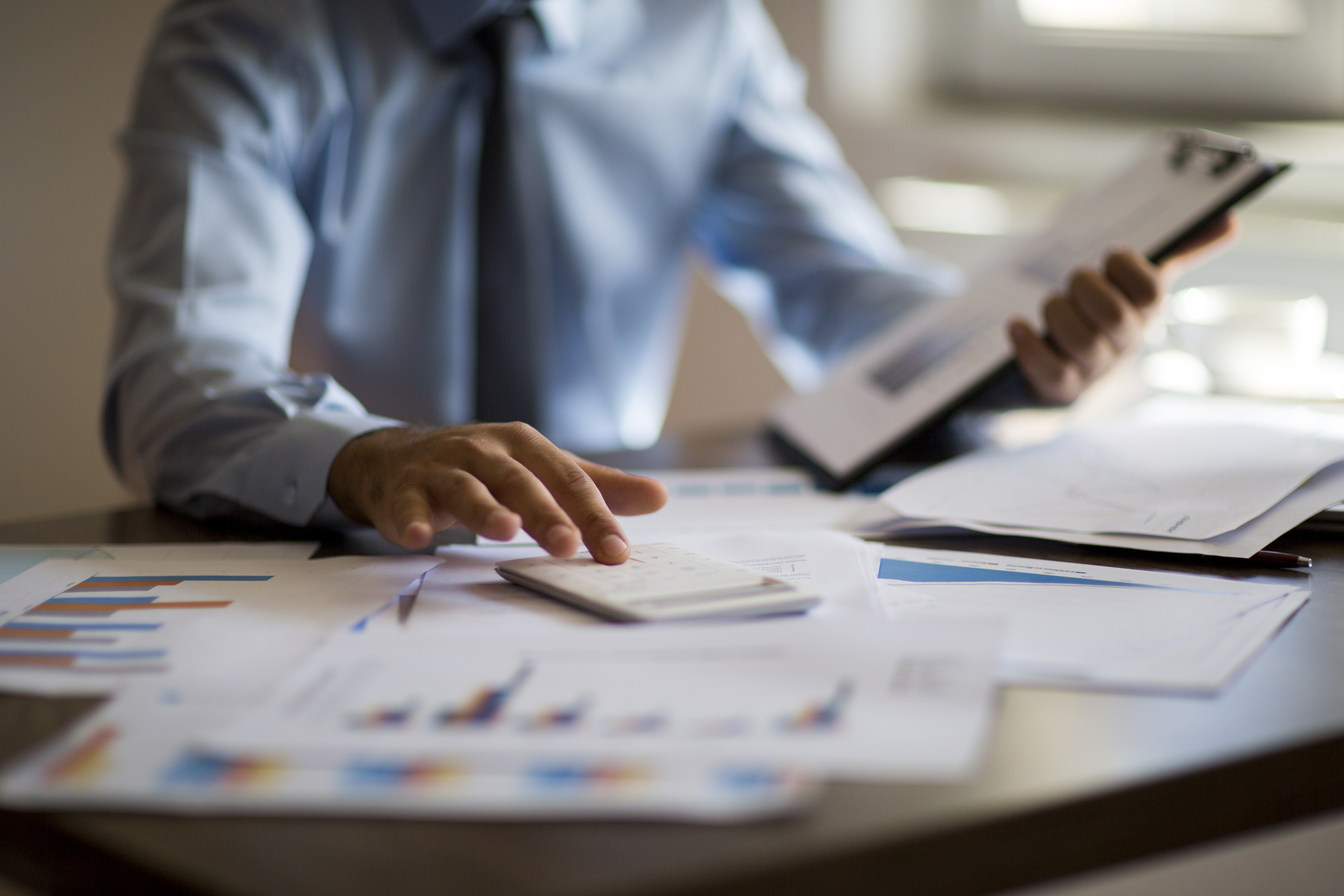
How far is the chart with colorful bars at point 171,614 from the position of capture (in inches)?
14.7

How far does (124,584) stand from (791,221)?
3.05 ft

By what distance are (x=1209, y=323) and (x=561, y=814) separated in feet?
3.04

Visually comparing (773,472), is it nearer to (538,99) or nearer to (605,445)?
(605,445)

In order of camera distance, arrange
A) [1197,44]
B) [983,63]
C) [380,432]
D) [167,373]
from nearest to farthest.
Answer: [380,432] → [167,373] → [1197,44] → [983,63]

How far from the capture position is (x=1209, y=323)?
3.25 feet

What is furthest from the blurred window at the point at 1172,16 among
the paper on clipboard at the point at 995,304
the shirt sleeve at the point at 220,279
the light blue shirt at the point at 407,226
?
the shirt sleeve at the point at 220,279

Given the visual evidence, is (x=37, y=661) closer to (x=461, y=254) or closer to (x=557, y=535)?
(x=557, y=535)

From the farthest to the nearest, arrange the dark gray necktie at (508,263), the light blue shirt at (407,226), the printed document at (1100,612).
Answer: the dark gray necktie at (508,263)
the light blue shirt at (407,226)
the printed document at (1100,612)

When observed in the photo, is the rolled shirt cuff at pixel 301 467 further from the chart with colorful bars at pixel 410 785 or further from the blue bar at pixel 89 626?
the chart with colorful bars at pixel 410 785

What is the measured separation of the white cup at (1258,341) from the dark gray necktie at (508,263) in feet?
2.06

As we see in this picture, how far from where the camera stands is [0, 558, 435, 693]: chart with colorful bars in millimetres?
374

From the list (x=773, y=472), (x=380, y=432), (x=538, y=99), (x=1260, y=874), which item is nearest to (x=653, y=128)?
(x=538, y=99)

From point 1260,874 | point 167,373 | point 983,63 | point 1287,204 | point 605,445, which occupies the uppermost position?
point 983,63

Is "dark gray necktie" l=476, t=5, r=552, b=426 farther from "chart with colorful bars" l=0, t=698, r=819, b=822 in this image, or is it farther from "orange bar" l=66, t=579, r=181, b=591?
"chart with colorful bars" l=0, t=698, r=819, b=822
